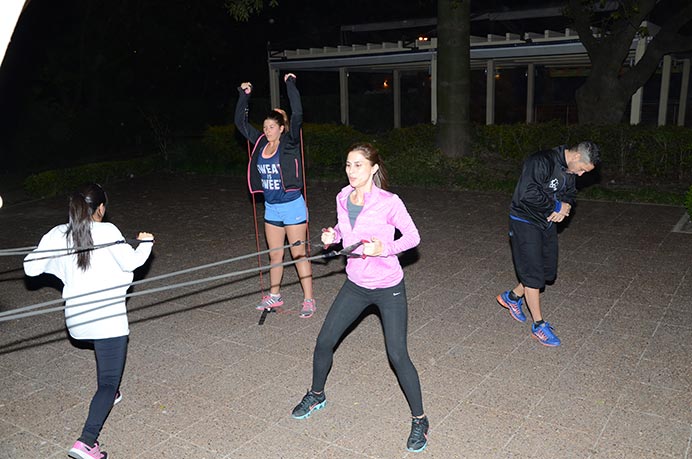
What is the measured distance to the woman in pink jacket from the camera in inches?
153

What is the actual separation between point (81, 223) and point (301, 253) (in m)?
2.83

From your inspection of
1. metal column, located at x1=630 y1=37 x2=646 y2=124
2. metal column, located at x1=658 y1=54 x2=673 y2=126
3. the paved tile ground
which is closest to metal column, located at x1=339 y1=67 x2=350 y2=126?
metal column, located at x1=630 y1=37 x2=646 y2=124

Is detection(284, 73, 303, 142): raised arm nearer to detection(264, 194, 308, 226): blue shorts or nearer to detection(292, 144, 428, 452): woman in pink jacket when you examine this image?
detection(264, 194, 308, 226): blue shorts

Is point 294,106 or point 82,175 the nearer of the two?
point 294,106

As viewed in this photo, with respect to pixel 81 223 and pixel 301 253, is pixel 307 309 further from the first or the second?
pixel 81 223

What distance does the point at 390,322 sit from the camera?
389 cm

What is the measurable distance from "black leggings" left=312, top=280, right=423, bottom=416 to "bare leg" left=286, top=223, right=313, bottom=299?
1966mm

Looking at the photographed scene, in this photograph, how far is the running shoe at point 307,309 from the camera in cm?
630

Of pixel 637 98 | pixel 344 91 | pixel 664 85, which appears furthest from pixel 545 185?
→ pixel 344 91

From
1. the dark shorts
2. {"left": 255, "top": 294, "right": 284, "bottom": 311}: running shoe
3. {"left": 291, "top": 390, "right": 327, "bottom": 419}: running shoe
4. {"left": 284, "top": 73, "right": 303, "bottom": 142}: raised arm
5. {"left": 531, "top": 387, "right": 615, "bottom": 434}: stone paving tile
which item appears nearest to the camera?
{"left": 531, "top": 387, "right": 615, "bottom": 434}: stone paving tile

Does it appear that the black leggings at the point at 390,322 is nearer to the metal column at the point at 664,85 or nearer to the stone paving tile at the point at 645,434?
the stone paving tile at the point at 645,434

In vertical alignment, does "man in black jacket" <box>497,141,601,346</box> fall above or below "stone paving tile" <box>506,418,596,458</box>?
above

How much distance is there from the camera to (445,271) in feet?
25.4

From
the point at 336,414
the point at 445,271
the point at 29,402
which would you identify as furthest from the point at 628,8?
the point at 29,402
